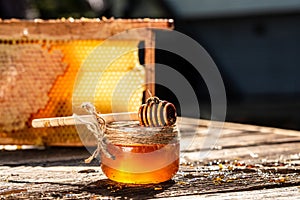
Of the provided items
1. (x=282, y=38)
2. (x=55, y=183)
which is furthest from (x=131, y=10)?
(x=55, y=183)

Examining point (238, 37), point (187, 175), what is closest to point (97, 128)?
point (187, 175)

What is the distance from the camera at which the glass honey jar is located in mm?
1357

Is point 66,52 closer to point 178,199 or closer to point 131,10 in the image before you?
point 178,199

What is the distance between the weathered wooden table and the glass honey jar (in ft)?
0.08

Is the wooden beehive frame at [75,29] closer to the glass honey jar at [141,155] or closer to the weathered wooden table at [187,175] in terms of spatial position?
the weathered wooden table at [187,175]

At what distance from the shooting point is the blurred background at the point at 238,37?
8.13 m

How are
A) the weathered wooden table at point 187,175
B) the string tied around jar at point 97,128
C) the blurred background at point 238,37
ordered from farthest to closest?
the blurred background at point 238,37, the string tied around jar at point 97,128, the weathered wooden table at point 187,175

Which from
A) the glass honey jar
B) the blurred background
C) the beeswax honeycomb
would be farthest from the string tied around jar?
the blurred background

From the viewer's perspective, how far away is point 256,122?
21.4 ft

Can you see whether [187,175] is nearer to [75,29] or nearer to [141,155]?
[141,155]

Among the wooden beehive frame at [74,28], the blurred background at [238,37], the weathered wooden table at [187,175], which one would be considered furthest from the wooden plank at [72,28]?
the blurred background at [238,37]

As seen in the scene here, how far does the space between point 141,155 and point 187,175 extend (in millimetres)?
191

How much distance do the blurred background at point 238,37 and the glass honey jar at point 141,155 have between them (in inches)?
241

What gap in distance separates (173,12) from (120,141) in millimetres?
7516
